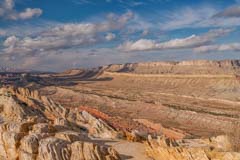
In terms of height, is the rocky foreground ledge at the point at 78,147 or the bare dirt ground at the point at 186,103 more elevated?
the rocky foreground ledge at the point at 78,147

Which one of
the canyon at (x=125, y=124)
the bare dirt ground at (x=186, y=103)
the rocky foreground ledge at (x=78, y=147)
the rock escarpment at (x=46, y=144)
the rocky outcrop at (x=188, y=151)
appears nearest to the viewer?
the rocky outcrop at (x=188, y=151)

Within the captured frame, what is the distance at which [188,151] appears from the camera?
19.9 meters

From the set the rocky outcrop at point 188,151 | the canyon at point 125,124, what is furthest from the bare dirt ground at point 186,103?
the rocky outcrop at point 188,151

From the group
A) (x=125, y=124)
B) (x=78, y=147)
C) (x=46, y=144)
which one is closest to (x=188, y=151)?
(x=78, y=147)

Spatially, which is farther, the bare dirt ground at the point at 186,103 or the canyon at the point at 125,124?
the bare dirt ground at the point at 186,103

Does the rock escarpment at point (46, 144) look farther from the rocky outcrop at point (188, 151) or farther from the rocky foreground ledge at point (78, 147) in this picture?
the rocky outcrop at point (188, 151)

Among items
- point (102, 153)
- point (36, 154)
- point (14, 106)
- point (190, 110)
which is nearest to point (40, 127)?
point (36, 154)

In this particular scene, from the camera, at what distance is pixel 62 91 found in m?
177

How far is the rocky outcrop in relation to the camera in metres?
18.8

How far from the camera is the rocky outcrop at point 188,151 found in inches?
741

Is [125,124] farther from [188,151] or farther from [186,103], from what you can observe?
[188,151]

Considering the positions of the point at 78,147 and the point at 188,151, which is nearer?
the point at 188,151

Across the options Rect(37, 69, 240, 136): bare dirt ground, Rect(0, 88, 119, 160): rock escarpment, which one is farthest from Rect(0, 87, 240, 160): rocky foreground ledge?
Rect(37, 69, 240, 136): bare dirt ground

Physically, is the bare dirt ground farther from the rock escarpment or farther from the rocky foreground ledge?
Result: the rocky foreground ledge
